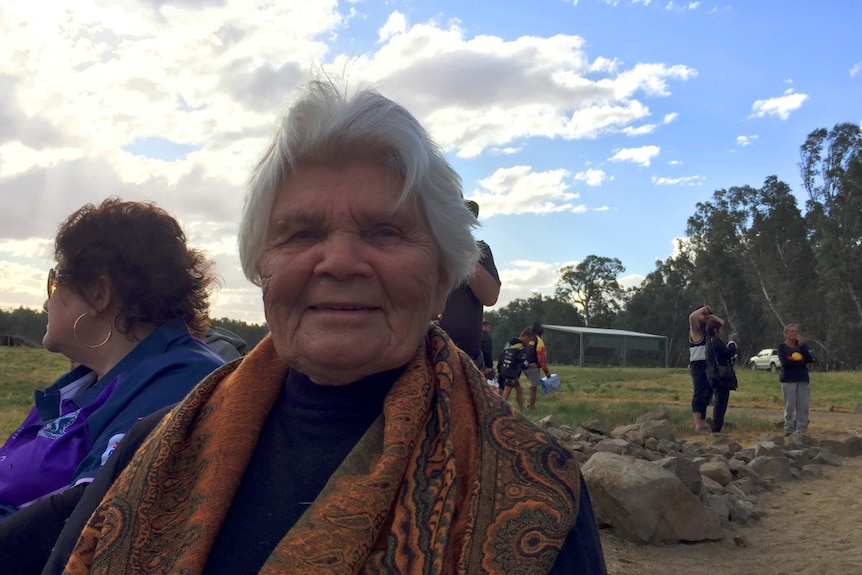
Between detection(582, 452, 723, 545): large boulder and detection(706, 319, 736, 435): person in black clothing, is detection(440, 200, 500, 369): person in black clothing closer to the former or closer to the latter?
detection(582, 452, 723, 545): large boulder

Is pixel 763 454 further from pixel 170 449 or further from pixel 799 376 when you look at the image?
pixel 170 449

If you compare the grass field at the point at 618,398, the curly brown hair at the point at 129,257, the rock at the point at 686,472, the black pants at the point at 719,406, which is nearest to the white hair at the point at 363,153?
the curly brown hair at the point at 129,257

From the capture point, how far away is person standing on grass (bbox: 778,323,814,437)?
9969 mm

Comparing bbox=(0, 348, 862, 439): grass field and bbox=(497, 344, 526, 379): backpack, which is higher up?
bbox=(497, 344, 526, 379): backpack

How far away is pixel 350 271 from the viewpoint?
158 centimetres

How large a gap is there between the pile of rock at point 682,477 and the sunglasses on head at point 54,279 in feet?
7.31

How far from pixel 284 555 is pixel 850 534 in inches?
212

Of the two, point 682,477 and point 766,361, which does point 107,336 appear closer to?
point 682,477

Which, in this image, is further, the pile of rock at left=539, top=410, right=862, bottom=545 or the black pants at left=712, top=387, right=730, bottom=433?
the black pants at left=712, top=387, right=730, bottom=433

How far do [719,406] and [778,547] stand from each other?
17.0 ft

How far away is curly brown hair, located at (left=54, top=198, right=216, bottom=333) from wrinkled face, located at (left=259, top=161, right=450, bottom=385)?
3.80 ft

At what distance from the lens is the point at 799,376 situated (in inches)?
393

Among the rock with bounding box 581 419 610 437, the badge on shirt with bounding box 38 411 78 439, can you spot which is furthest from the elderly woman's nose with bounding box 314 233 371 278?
the rock with bounding box 581 419 610 437

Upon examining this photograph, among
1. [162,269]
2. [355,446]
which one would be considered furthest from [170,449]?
[162,269]
